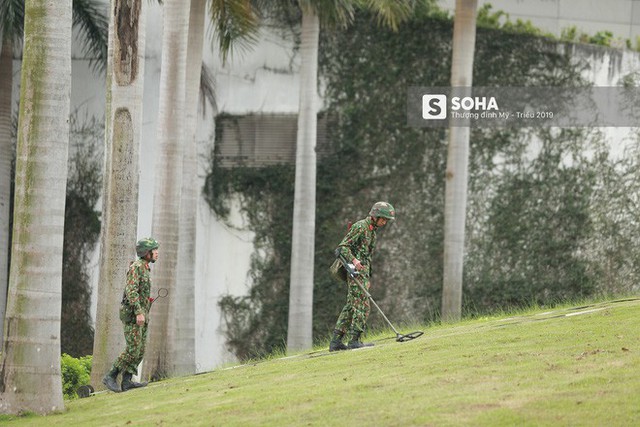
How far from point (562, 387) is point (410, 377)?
194 centimetres

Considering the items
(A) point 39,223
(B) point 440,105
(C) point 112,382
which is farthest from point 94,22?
(A) point 39,223

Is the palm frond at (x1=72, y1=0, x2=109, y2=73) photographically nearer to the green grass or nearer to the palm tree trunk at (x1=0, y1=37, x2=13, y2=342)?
the palm tree trunk at (x1=0, y1=37, x2=13, y2=342)

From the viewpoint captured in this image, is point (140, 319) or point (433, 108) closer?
point (140, 319)

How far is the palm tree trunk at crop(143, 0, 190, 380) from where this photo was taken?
22203 millimetres

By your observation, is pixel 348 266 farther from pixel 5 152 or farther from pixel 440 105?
pixel 5 152

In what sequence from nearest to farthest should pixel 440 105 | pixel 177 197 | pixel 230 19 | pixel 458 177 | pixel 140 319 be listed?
pixel 140 319 → pixel 177 197 → pixel 230 19 → pixel 458 177 → pixel 440 105

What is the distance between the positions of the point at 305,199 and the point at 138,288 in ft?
35.1

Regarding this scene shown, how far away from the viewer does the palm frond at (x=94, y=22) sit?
29641 mm

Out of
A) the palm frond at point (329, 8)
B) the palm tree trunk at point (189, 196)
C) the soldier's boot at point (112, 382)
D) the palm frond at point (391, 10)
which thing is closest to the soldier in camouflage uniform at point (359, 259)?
the soldier's boot at point (112, 382)

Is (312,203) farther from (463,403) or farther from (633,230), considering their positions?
(463,403)

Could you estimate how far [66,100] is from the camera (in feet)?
49.8

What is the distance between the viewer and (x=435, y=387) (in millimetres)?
12852

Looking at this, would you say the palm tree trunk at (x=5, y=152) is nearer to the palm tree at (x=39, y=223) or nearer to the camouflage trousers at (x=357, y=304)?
the camouflage trousers at (x=357, y=304)

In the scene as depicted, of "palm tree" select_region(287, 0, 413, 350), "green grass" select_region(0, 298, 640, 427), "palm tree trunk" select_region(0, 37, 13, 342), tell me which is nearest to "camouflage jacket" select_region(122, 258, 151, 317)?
"green grass" select_region(0, 298, 640, 427)
